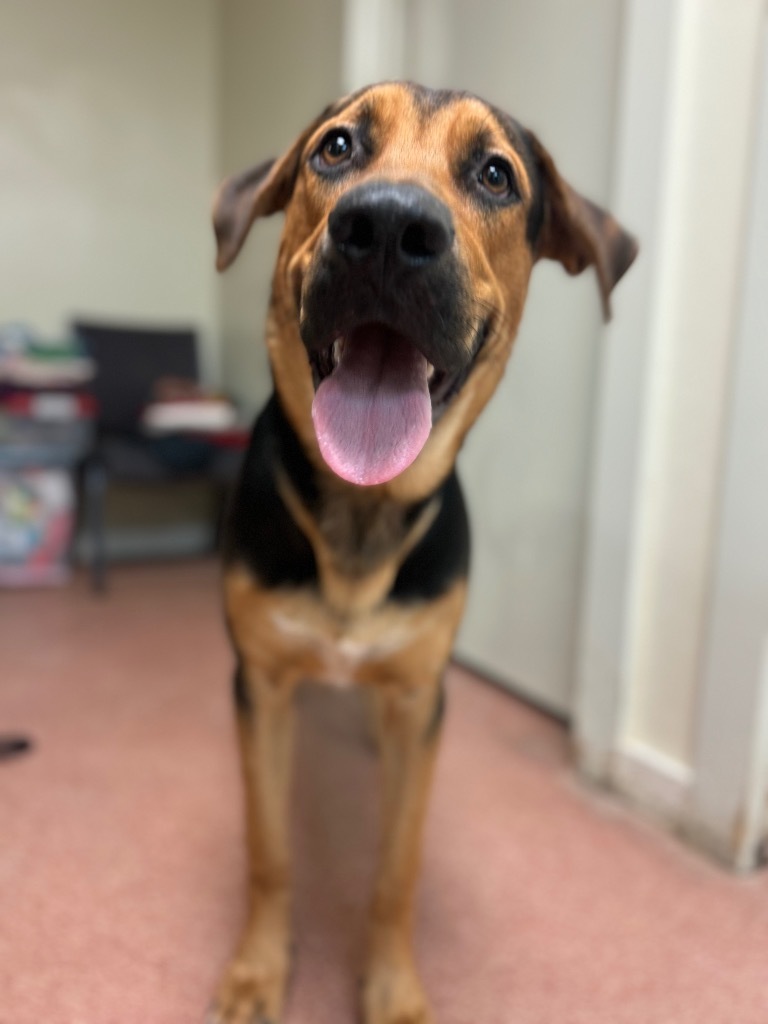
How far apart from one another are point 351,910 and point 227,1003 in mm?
284

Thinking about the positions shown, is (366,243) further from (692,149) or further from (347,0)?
(347,0)

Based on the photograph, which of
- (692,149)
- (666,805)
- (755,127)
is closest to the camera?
(755,127)

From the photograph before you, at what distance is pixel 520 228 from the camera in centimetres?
105

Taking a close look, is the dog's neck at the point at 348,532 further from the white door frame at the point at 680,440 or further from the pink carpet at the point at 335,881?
the white door frame at the point at 680,440

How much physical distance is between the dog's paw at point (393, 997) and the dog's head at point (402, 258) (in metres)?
0.66

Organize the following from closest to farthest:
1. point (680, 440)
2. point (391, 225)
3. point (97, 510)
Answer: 1. point (391, 225)
2. point (680, 440)
3. point (97, 510)

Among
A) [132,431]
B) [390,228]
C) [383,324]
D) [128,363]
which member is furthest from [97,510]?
[390,228]

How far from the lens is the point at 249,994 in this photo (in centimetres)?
106

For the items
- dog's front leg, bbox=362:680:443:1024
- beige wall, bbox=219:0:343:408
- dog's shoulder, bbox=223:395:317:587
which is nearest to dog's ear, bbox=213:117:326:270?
dog's shoulder, bbox=223:395:317:587

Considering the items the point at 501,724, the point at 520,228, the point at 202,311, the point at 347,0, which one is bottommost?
the point at 501,724

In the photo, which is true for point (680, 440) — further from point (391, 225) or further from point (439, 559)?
point (391, 225)

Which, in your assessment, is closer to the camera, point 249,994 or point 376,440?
point 376,440

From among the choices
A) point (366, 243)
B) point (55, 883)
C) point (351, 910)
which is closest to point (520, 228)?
point (366, 243)

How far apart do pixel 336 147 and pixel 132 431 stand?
2.63m
